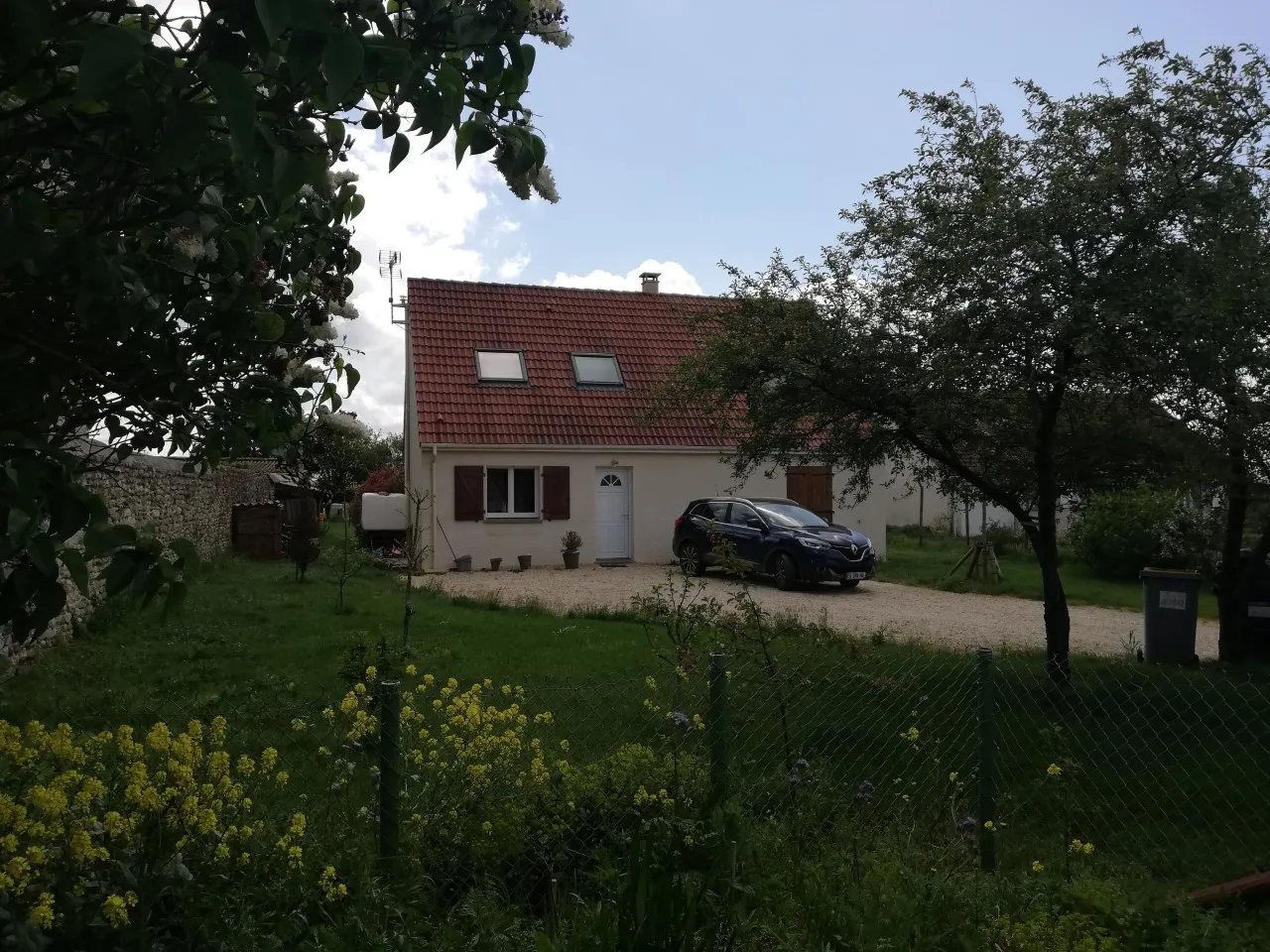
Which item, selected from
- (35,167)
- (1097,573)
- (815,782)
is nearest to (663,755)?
(815,782)

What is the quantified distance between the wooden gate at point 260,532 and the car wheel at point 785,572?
11.1m

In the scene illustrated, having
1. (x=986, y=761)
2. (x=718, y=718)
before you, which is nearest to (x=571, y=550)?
(x=986, y=761)

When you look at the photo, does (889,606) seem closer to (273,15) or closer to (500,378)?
(500,378)

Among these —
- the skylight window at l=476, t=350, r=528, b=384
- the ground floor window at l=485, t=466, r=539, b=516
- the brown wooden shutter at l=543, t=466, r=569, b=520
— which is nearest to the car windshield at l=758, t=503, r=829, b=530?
the brown wooden shutter at l=543, t=466, r=569, b=520

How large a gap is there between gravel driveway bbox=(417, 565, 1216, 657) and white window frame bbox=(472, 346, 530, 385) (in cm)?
444

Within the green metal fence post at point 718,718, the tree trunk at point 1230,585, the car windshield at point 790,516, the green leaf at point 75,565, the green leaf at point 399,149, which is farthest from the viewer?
the car windshield at point 790,516

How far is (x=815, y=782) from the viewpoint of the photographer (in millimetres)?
5000

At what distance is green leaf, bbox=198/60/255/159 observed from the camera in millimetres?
1613

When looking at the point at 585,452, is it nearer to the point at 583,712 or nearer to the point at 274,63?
the point at 583,712

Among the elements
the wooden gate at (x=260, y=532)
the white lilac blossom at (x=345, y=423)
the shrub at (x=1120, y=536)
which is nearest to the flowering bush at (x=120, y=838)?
the white lilac blossom at (x=345, y=423)

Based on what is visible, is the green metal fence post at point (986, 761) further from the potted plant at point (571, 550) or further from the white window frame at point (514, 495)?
the white window frame at point (514, 495)

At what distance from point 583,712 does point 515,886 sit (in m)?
3.31

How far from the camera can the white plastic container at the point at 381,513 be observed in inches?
890

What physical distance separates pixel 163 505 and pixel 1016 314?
1354cm
